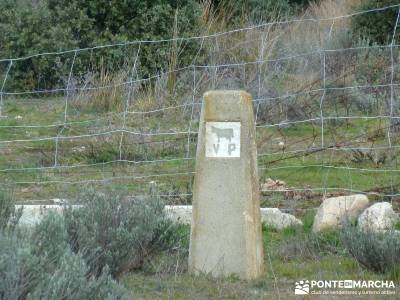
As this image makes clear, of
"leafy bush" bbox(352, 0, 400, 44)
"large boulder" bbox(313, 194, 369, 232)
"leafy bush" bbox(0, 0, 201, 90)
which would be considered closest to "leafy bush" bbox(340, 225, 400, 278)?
"large boulder" bbox(313, 194, 369, 232)

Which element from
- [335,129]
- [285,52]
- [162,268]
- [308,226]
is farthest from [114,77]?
[162,268]

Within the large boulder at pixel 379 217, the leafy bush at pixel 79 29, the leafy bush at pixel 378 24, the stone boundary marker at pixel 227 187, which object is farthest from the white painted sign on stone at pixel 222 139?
the leafy bush at pixel 378 24

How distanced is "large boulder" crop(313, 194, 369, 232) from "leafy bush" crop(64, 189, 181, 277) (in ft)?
4.82

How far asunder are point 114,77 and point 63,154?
4000 millimetres

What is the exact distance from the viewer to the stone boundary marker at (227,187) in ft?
19.5

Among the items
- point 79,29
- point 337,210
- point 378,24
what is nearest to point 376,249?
point 337,210

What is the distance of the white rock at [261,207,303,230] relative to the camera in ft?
25.5

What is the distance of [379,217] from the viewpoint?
23.9ft

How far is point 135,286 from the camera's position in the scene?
582 cm

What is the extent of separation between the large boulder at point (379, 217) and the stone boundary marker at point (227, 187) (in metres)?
1.19

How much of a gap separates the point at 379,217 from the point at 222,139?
194 cm

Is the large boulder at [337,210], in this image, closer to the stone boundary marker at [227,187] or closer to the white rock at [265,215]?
the white rock at [265,215]
